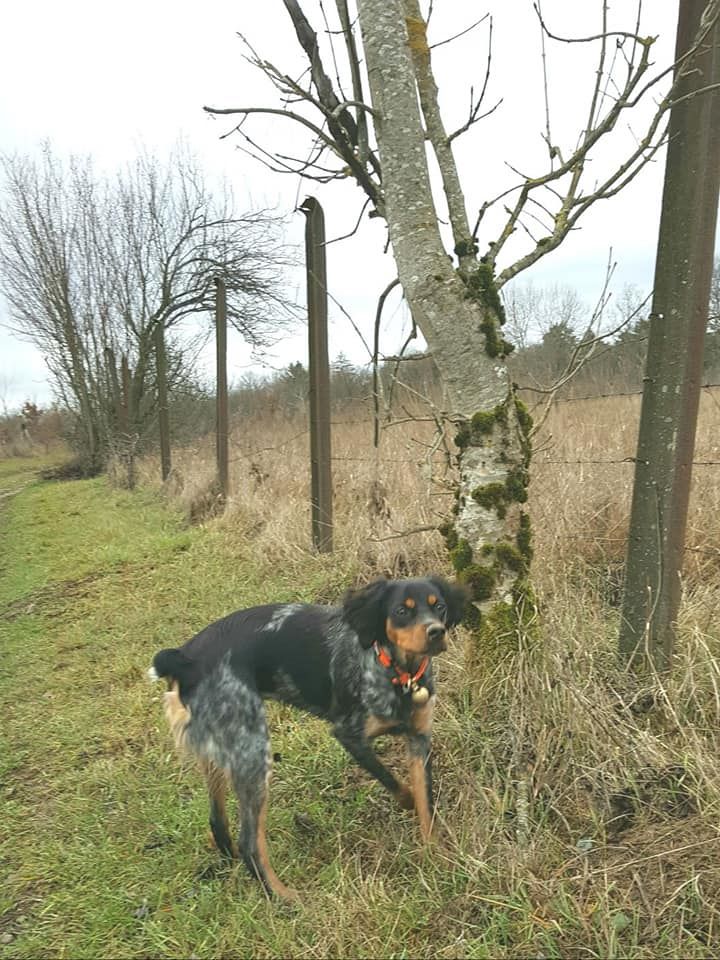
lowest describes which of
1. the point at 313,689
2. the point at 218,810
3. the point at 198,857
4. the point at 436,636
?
the point at 198,857

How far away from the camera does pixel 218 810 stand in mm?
2826

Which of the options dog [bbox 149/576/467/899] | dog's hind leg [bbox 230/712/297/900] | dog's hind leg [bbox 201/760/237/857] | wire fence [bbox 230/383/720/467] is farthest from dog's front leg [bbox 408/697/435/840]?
wire fence [bbox 230/383/720/467]

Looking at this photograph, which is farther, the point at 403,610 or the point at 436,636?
the point at 403,610

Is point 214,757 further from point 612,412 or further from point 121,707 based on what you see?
point 612,412

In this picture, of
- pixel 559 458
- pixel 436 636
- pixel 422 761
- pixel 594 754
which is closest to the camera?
pixel 436 636

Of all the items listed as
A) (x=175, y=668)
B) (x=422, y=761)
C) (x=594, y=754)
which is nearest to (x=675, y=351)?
(x=594, y=754)

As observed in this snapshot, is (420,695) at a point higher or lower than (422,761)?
higher

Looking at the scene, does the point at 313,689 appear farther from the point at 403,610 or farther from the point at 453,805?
the point at 453,805

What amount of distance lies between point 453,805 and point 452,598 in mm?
825

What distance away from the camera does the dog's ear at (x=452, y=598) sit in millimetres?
2754

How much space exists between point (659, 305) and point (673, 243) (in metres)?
0.24

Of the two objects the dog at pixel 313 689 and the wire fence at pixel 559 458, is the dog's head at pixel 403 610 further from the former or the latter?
the wire fence at pixel 559 458

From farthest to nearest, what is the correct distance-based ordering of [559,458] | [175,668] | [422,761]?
[559,458]
[175,668]
[422,761]

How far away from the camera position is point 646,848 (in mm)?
2209
